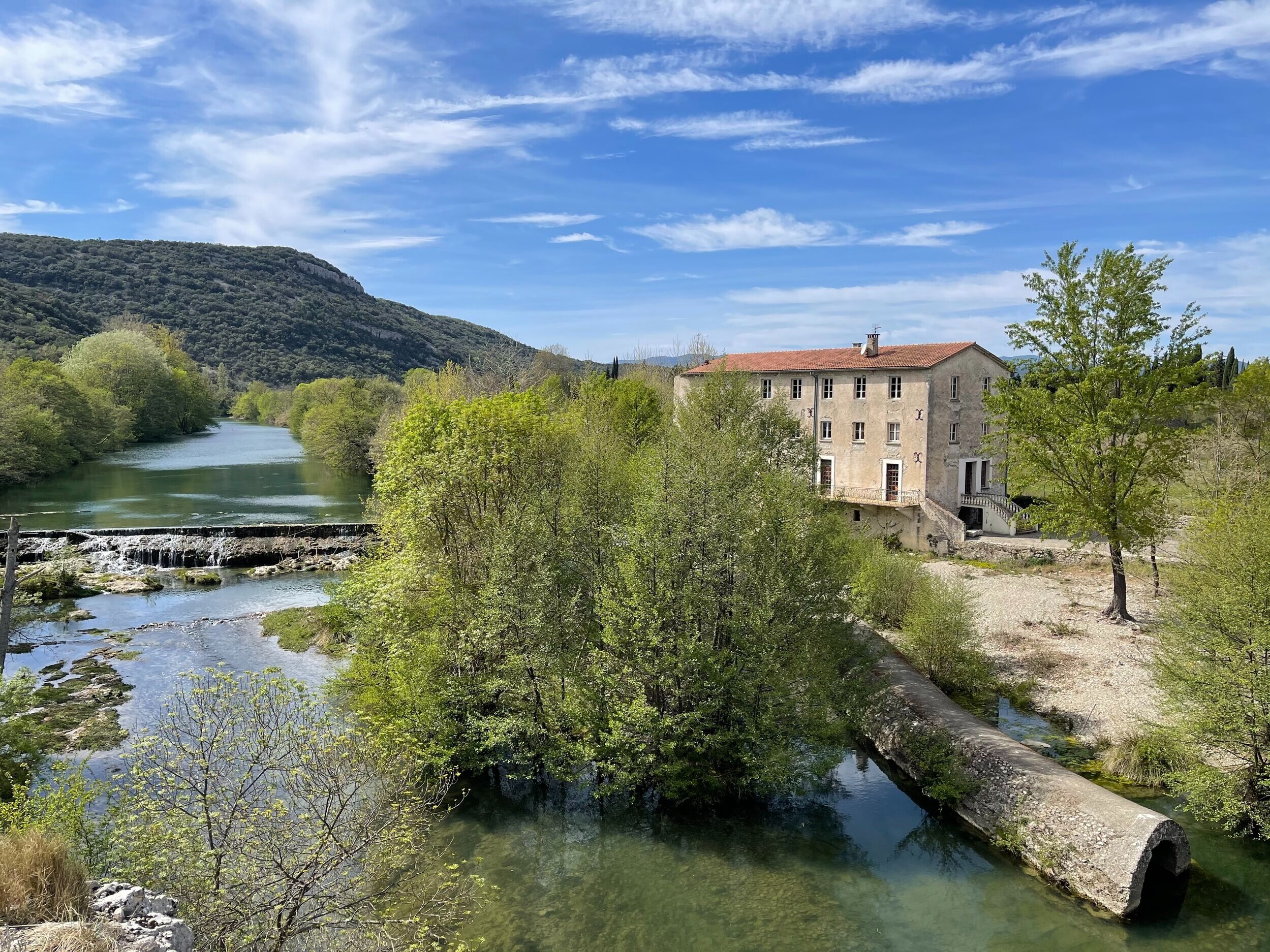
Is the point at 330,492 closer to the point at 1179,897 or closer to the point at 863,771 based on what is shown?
the point at 863,771

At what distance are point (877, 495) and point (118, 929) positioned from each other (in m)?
41.4

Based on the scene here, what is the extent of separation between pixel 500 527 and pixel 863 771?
1111cm

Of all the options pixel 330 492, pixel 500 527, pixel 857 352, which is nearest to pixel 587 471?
pixel 500 527

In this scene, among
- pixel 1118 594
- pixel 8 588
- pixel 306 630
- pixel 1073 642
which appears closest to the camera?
pixel 8 588

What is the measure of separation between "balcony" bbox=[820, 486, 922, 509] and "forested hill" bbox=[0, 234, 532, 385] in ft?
358

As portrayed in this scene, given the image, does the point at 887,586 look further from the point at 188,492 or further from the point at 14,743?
the point at 188,492

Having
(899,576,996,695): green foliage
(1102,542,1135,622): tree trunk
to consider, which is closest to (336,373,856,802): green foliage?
(899,576,996,695): green foliage

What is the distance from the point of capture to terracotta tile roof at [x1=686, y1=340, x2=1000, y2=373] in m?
41.9

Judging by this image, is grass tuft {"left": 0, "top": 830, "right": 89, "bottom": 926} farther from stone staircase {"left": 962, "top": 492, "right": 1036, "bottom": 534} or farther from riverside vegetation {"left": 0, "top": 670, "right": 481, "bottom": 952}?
stone staircase {"left": 962, "top": 492, "right": 1036, "bottom": 534}

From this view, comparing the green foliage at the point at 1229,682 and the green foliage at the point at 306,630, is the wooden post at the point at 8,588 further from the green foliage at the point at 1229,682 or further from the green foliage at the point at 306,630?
the green foliage at the point at 1229,682

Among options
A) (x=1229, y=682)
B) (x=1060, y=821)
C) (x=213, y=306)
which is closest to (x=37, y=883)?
(x=1060, y=821)

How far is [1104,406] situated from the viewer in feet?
87.8

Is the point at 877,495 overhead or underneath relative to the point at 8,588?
overhead

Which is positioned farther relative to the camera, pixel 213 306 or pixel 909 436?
pixel 213 306
